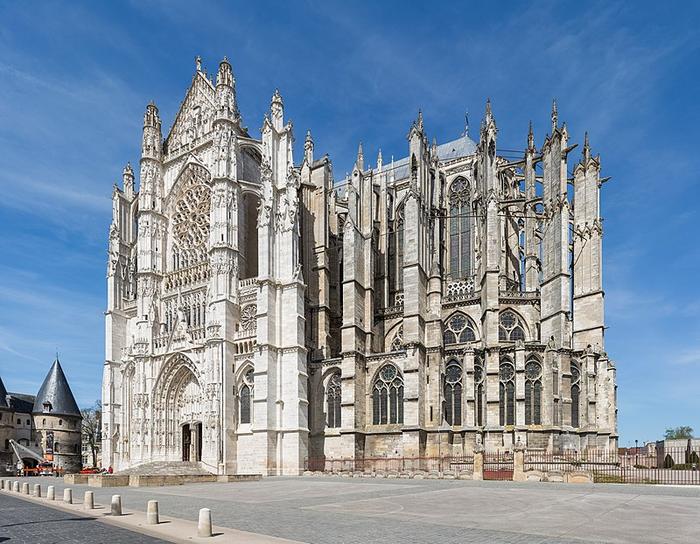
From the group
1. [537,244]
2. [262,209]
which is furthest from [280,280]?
[537,244]

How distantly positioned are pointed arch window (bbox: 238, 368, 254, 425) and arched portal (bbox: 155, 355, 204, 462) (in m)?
3.81

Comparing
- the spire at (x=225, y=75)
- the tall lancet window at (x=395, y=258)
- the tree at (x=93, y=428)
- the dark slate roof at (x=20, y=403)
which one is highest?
the spire at (x=225, y=75)

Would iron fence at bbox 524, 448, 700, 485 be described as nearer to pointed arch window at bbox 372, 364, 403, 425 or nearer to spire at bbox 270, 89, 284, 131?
pointed arch window at bbox 372, 364, 403, 425

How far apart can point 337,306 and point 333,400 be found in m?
7.10

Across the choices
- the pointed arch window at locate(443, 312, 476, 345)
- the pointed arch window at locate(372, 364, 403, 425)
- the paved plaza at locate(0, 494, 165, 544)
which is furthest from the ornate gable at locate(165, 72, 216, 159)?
the paved plaza at locate(0, 494, 165, 544)

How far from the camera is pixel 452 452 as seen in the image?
107 ft

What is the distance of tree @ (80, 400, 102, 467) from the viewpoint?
68.6 m

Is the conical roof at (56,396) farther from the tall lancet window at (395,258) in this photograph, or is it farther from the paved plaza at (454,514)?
the paved plaza at (454,514)

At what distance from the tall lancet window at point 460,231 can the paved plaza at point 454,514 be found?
72.4ft

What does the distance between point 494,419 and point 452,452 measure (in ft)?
10.1

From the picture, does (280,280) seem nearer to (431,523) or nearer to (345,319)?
(345,319)

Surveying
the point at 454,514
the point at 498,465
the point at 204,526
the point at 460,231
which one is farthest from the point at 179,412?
the point at 204,526

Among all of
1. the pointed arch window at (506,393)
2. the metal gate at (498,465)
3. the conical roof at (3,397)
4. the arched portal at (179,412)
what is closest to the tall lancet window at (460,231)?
the pointed arch window at (506,393)

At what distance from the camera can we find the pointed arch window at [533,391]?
3145 cm
